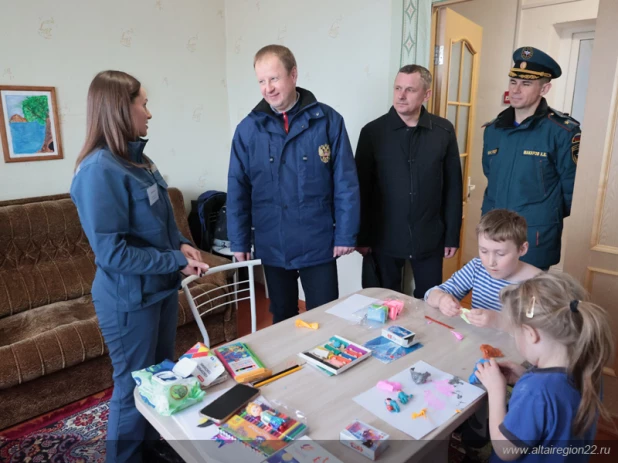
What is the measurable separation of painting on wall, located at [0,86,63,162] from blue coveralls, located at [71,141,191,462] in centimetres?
170

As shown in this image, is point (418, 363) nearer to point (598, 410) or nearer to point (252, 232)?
point (598, 410)

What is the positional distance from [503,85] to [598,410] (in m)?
3.54

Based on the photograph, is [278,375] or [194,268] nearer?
[278,375]

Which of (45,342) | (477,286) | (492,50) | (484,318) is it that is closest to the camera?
(484,318)

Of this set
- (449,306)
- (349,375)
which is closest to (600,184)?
(449,306)

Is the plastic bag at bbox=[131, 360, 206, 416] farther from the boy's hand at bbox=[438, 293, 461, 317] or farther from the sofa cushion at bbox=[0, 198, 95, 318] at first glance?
the sofa cushion at bbox=[0, 198, 95, 318]

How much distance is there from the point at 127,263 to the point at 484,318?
1123 millimetres

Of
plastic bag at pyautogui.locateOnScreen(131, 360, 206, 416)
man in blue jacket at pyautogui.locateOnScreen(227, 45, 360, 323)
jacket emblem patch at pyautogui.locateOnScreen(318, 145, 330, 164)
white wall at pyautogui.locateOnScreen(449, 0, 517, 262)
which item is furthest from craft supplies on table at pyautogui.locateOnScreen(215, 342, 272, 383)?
→ white wall at pyautogui.locateOnScreen(449, 0, 517, 262)

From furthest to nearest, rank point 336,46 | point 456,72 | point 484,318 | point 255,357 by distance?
point 336,46
point 456,72
point 484,318
point 255,357

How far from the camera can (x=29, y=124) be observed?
111 inches

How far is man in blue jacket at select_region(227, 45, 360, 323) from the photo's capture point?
2.02m

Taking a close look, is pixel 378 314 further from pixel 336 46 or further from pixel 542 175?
pixel 336 46

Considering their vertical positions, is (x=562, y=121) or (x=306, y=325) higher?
(x=562, y=121)

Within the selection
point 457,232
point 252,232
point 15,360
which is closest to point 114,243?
point 252,232
